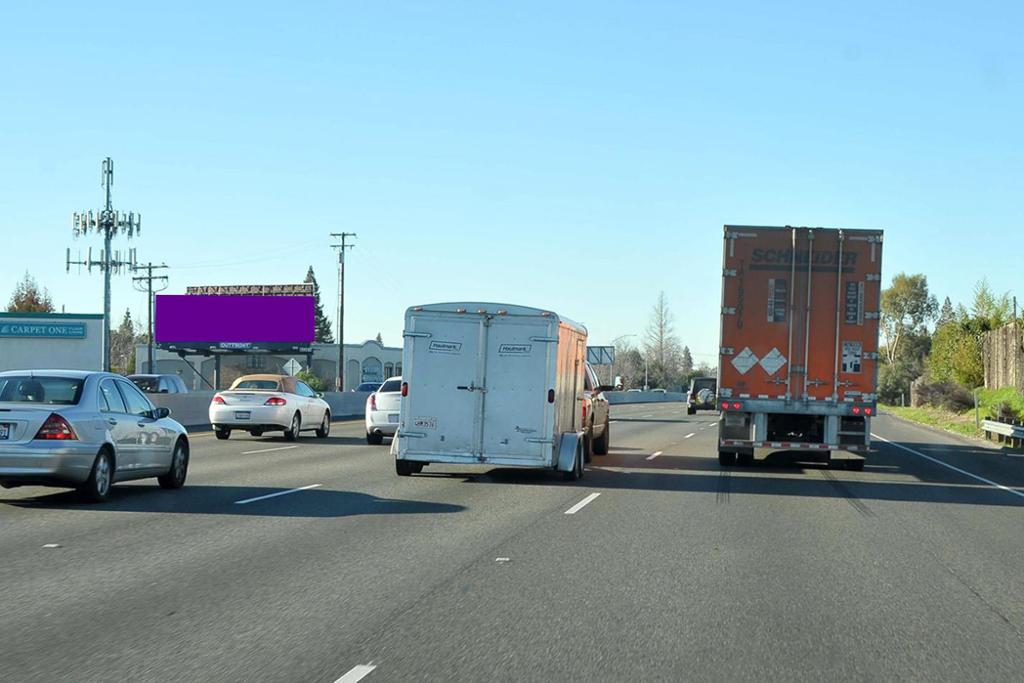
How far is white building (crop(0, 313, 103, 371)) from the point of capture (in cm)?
6159

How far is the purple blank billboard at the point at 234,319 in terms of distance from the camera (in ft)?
270

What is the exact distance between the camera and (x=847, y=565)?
35.2 ft

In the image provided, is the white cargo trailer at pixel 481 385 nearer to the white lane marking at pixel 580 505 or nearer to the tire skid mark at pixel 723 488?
the white lane marking at pixel 580 505

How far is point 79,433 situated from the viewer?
1383 centimetres

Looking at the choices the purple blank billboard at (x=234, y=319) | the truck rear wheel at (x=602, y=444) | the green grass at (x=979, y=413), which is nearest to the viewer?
the truck rear wheel at (x=602, y=444)

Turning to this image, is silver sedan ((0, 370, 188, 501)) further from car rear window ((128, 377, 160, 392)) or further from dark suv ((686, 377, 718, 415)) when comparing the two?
dark suv ((686, 377, 718, 415))

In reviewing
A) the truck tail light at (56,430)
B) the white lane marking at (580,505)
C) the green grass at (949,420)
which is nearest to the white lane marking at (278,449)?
the white lane marking at (580,505)

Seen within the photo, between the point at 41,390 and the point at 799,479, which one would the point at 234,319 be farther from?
the point at 41,390

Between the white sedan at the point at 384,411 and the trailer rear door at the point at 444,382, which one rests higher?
the trailer rear door at the point at 444,382

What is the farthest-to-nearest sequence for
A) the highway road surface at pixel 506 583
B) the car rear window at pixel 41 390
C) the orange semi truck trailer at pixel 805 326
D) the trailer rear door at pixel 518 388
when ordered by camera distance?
the orange semi truck trailer at pixel 805 326
the trailer rear door at pixel 518 388
the car rear window at pixel 41 390
the highway road surface at pixel 506 583

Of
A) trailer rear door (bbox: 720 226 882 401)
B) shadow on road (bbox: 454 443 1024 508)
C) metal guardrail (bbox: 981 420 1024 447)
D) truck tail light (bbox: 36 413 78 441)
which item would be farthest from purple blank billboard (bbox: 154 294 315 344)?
truck tail light (bbox: 36 413 78 441)

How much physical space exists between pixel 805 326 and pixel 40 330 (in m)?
49.9

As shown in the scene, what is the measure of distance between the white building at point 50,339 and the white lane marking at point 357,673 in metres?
57.6

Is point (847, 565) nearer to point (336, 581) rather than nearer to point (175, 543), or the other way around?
point (336, 581)
